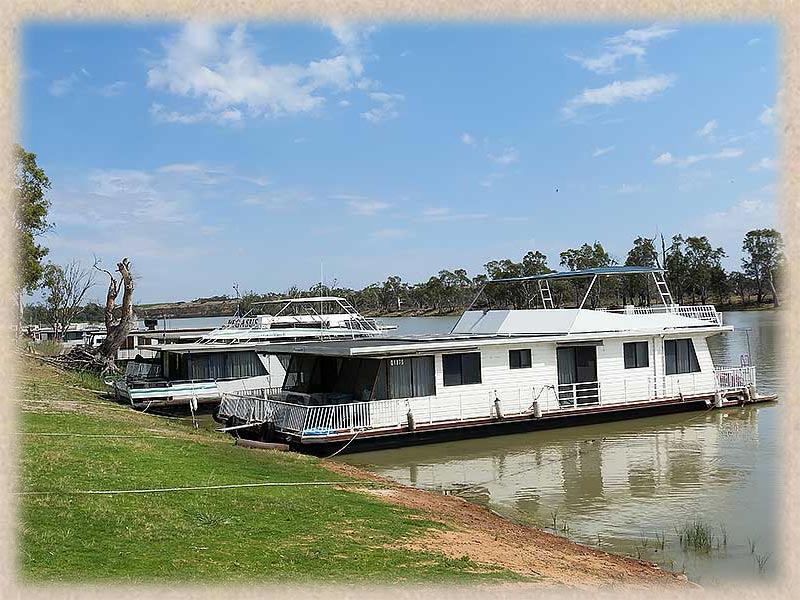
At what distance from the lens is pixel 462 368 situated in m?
20.0

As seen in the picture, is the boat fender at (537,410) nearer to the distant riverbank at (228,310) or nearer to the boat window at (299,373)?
the boat window at (299,373)

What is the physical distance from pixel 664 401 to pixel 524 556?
14407 millimetres

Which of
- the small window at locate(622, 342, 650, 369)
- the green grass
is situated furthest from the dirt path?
the small window at locate(622, 342, 650, 369)

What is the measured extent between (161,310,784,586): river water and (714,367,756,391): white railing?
2.69ft

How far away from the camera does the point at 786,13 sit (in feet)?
19.2

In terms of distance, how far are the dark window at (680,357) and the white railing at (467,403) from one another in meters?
0.22

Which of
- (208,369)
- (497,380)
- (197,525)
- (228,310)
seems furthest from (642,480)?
(228,310)

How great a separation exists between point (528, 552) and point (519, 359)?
11.2 meters

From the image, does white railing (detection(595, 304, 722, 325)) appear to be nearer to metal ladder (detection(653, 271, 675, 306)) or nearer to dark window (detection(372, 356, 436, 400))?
metal ladder (detection(653, 271, 675, 306))

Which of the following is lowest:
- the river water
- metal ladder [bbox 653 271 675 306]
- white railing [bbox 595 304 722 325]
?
the river water

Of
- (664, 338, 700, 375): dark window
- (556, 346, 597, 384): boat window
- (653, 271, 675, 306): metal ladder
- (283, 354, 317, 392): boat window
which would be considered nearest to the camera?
A: (283, 354, 317, 392): boat window

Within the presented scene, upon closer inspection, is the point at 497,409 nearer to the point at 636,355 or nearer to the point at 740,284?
the point at 636,355

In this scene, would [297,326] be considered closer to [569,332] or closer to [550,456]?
[569,332]

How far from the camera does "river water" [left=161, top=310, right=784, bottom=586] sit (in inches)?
454
